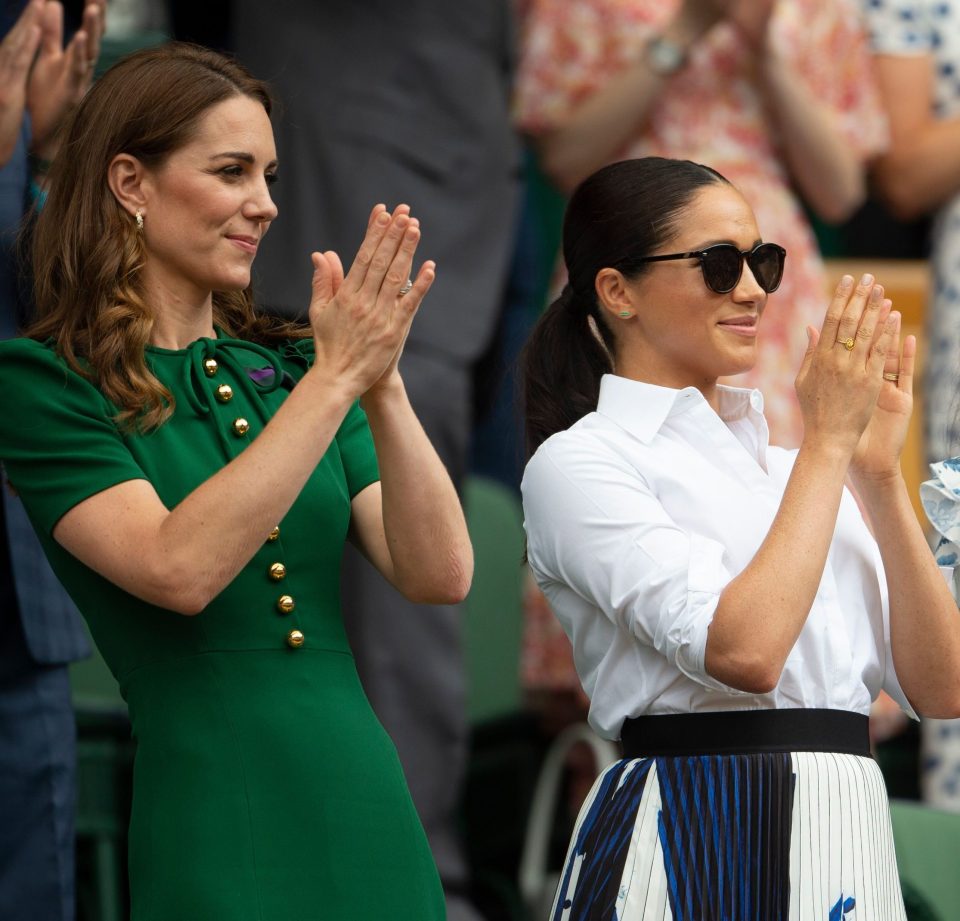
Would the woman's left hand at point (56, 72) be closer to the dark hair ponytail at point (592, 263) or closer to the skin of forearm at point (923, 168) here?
the dark hair ponytail at point (592, 263)

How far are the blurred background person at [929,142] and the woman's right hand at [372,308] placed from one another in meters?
2.64

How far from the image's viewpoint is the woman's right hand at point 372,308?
2439mm

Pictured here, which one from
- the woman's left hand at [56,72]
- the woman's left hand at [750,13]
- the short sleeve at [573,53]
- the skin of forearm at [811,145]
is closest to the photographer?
the woman's left hand at [56,72]

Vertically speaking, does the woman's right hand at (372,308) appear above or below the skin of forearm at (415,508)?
above

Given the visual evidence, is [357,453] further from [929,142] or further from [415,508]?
[929,142]

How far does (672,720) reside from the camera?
2576 millimetres

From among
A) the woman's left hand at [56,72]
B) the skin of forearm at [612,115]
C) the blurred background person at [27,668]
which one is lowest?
the blurred background person at [27,668]

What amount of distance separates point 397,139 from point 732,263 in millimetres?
1879

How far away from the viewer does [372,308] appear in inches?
96.7

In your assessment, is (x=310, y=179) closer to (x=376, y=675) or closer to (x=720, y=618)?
(x=376, y=675)

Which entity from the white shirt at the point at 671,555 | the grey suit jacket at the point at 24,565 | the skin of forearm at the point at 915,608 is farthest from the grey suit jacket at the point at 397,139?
the skin of forearm at the point at 915,608

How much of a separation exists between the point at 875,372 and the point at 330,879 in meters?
1.03

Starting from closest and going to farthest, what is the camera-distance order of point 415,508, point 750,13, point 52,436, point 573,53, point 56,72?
point 52,436
point 415,508
point 56,72
point 750,13
point 573,53

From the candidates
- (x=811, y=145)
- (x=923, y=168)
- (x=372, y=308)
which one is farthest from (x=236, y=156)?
(x=923, y=168)
